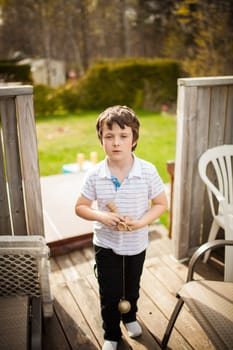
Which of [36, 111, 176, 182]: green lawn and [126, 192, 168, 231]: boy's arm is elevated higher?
[126, 192, 168, 231]: boy's arm

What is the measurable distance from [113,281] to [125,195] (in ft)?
1.89

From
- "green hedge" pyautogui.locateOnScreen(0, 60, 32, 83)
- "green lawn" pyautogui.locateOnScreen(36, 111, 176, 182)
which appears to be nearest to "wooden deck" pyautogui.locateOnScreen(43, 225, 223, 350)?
"green lawn" pyautogui.locateOnScreen(36, 111, 176, 182)

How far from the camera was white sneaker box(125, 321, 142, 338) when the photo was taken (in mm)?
2217

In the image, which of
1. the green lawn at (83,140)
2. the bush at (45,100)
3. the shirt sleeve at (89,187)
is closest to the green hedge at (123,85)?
the bush at (45,100)

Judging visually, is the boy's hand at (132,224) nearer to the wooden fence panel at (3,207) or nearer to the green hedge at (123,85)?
the wooden fence panel at (3,207)

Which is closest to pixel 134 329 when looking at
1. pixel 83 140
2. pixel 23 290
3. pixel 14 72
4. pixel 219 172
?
pixel 23 290

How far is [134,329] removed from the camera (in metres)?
2.23

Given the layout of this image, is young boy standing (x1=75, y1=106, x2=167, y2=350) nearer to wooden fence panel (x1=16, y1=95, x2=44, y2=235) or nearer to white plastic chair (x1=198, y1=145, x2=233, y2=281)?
wooden fence panel (x1=16, y1=95, x2=44, y2=235)

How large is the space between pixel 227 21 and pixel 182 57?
19.7 ft

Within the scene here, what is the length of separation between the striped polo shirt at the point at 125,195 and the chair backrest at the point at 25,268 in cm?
43

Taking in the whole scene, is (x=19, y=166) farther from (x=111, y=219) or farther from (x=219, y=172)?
(x=219, y=172)

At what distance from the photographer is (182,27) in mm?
16203

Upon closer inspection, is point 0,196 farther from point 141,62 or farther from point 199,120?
point 141,62

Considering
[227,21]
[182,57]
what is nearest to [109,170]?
[227,21]
